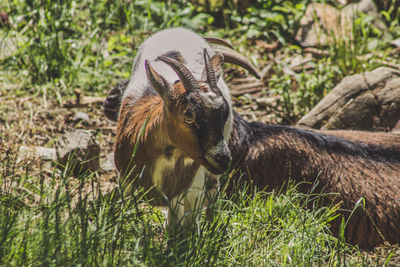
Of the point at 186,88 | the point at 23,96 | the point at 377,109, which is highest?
the point at 186,88

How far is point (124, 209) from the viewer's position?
3.12m

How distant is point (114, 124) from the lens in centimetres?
673

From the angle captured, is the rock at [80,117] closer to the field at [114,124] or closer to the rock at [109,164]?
the field at [114,124]

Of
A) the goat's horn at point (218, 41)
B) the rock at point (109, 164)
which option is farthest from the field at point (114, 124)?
the goat's horn at point (218, 41)

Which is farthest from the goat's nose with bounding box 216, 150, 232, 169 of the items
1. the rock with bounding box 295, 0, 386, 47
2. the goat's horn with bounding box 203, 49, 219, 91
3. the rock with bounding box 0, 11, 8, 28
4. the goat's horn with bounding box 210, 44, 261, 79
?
the rock with bounding box 0, 11, 8, 28

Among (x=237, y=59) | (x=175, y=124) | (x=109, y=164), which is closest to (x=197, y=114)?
(x=175, y=124)

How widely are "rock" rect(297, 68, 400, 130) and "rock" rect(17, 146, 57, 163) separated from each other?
125 inches

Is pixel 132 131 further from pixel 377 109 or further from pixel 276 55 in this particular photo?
pixel 276 55

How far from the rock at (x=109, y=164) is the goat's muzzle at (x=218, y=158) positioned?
2375mm

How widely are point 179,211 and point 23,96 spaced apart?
136 inches

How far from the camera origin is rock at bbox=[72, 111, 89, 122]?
21.3 ft

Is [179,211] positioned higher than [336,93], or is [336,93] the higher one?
[336,93]

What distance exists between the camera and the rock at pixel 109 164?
561 cm

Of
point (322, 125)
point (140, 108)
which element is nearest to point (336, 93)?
point (322, 125)
